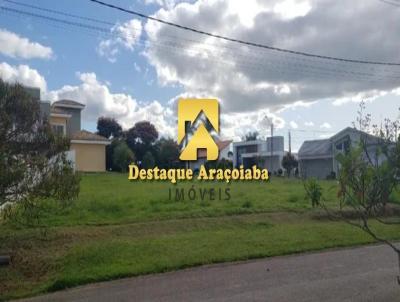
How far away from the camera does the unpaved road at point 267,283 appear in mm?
6816

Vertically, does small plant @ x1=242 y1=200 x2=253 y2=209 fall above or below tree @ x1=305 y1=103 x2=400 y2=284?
below

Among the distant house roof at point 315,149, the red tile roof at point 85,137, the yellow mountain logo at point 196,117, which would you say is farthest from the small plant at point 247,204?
the distant house roof at point 315,149

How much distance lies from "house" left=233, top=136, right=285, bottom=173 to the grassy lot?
44633mm

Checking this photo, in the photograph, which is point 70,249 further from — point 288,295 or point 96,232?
point 288,295

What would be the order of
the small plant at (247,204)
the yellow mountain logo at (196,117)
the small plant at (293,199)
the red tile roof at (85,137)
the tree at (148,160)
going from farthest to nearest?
the tree at (148,160)
the red tile roof at (85,137)
the yellow mountain logo at (196,117)
the small plant at (293,199)
the small plant at (247,204)

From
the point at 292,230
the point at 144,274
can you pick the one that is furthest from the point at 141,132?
the point at 144,274

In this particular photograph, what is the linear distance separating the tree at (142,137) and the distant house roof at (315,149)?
52.2 feet

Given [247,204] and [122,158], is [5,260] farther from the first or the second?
[122,158]

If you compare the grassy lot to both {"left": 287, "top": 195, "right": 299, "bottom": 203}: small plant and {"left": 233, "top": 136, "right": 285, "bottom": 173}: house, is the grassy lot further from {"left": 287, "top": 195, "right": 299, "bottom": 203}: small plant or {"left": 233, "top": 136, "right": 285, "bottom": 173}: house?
{"left": 233, "top": 136, "right": 285, "bottom": 173}: house

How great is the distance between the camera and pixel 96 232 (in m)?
11.3

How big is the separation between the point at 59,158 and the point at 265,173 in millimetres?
18665

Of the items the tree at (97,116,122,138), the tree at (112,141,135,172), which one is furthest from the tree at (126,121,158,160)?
the tree at (112,141,135,172)

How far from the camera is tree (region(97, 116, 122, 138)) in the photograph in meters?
53.0

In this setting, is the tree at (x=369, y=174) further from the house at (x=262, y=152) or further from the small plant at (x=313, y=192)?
the house at (x=262, y=152)
